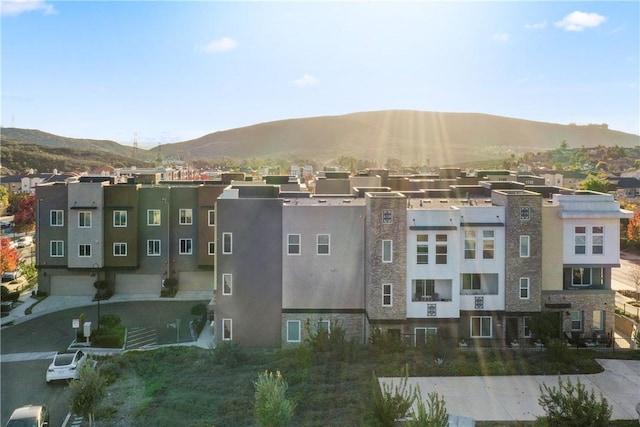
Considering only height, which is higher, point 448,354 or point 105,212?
point 105,212

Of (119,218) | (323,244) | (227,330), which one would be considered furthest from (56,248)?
(323,244)

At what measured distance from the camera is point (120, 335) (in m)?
26.9

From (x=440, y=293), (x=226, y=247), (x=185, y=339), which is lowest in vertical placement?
(x=185, y=339)

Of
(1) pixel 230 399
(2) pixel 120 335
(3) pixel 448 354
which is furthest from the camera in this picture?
(2) pixel 120 335

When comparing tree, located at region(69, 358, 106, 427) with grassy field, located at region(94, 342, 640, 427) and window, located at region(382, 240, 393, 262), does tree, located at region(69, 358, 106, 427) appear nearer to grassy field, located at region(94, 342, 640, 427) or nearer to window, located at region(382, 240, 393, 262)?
grassy field, located at region(94, 342, 640, 427)

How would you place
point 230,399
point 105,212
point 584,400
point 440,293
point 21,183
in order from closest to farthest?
point 584,400 < point 230,399 < point 440,293 < point 105,212 < point 21,183

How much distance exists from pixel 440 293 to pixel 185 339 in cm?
1239

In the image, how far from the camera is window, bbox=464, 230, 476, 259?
82.1 ft

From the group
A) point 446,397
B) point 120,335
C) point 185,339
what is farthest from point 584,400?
point 120,335

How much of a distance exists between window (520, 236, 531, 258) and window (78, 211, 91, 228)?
25.6 meters

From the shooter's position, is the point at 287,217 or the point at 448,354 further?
the point at 287,217

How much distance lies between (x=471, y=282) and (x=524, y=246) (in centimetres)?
282

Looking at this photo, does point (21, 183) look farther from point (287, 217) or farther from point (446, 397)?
point (446, 397)

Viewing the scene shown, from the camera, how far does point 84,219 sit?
35.2 m
